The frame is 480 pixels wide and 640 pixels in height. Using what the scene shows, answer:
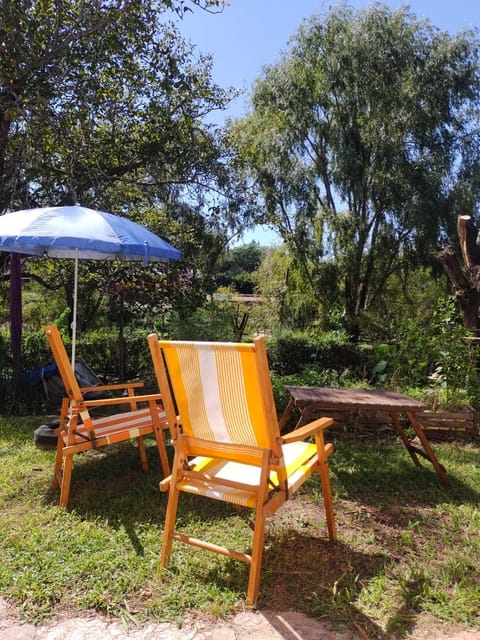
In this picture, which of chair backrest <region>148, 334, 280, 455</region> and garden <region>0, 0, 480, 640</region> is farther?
garden <region>0, 0, 480, 640</region>

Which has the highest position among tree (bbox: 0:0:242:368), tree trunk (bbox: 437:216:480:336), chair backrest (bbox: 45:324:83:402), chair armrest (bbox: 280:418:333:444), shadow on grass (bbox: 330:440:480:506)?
tree (bbox: 0:0:242:368)

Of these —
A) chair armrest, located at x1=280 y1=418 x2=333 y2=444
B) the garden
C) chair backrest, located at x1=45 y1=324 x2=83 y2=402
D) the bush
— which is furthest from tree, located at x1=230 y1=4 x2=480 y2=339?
chair armrest, located at x1=280 y1=418 x2=333 y2=444

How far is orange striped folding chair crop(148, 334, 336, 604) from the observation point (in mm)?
2076

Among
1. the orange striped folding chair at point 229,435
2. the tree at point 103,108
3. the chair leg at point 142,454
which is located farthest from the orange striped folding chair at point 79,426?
the tree at point 103,108

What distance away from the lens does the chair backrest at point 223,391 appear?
208 centimetres

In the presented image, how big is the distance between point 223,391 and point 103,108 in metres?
5.61

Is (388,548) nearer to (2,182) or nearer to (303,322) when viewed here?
(2,182)

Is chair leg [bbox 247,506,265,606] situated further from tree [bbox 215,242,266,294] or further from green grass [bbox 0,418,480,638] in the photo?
tree [bbox 215,242,266,294]

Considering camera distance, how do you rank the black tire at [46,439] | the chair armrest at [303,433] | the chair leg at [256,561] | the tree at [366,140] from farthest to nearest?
the tree at [366,140]
the black tire at [46,439]
the chair armrest at [303,433]
the chair leg at [256,561]

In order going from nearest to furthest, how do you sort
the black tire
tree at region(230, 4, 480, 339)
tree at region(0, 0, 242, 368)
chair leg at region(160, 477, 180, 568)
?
chair leg at region(160, 477, 180, 568) < the black tire < tree at region(0, 0, 242, 368) < tree at region(230, 4, 480, 339)

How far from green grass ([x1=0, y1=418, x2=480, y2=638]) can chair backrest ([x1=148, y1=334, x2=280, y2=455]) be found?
693 millimetres

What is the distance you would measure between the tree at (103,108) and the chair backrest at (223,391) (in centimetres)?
436

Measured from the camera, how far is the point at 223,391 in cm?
222

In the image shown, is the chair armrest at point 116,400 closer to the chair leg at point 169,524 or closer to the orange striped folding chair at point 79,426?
the orange striped folding chair at point 79,426
